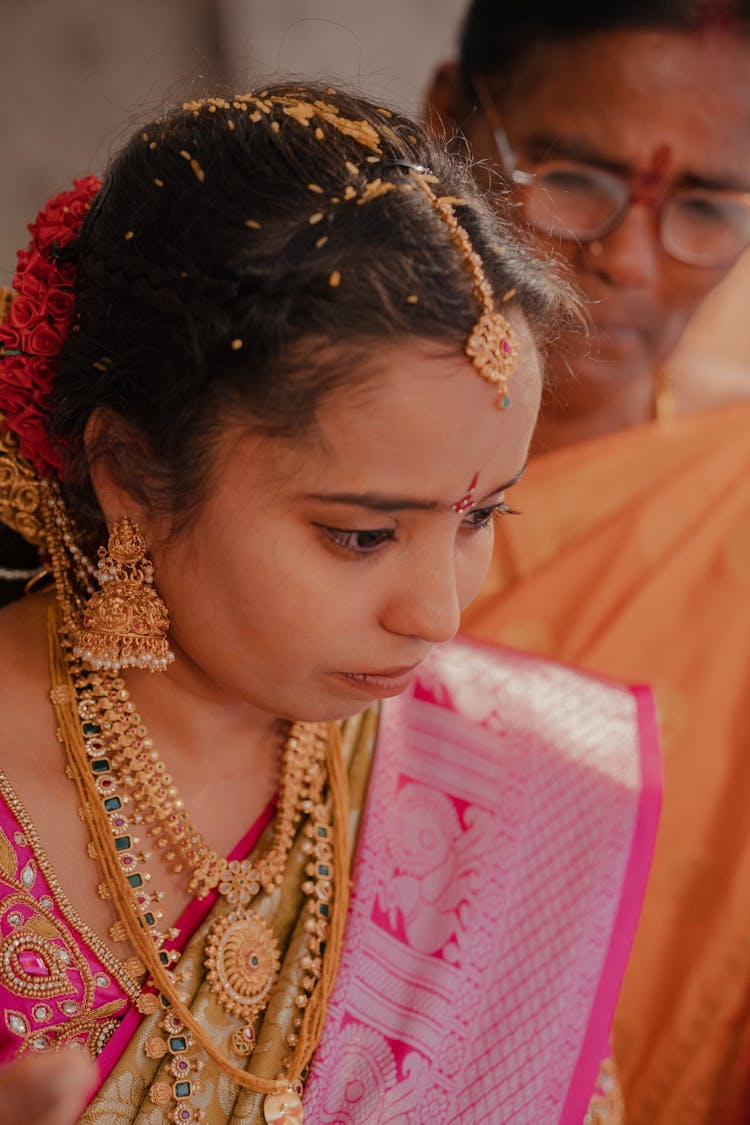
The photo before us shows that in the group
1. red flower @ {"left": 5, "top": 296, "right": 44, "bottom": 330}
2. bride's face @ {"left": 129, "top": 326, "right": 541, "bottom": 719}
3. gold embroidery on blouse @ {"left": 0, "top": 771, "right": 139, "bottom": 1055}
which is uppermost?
red flower @ {"left": 5, "top": 296, "right": 44, "bottom": 330}

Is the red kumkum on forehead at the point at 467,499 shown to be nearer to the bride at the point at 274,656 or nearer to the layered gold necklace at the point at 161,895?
the bride at the point at 274,656

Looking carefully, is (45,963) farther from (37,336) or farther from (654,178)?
(654,178)

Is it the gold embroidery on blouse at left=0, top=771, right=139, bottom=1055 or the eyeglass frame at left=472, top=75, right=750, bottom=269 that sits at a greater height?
the eyeglass frame at left=472, top=75, right=750, bottom=269

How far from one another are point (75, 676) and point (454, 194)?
590 millimetres

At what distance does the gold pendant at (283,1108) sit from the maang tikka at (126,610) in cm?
41

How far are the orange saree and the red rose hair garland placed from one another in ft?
3.14

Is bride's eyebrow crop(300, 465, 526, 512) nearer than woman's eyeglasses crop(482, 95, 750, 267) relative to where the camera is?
Yes

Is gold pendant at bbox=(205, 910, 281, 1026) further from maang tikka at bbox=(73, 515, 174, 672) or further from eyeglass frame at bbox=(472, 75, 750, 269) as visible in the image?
eyeglass frame at bbox=(472, 75, 750, 269)

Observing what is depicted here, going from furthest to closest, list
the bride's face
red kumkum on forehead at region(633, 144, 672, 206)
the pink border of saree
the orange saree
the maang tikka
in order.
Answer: red kumkum on forehead at region(633, 144, 672, 206), the orange saree, the pink border of saree, the maang tikka, the bride's face

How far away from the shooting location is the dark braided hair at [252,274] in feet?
2.83

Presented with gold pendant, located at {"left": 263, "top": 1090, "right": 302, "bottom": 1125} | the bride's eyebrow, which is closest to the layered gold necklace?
gold pendant, located at {"left": 263, "top": 1090, "right": 302, "bottom": 1125}

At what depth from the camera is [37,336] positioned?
102 cm

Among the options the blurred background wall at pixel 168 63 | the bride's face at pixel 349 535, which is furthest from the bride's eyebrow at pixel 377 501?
the blurred background wall at pixel 168 63

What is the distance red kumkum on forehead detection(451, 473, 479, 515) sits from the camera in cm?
90
